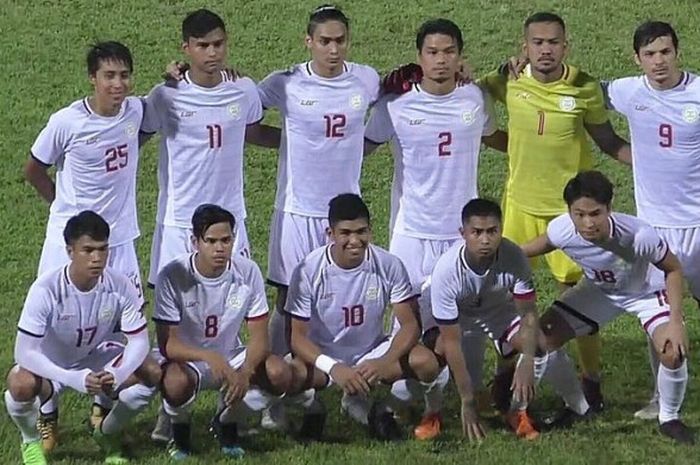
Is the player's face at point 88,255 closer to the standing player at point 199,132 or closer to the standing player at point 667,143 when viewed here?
the standing player at point 199,132

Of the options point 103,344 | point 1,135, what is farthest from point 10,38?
point 103,344

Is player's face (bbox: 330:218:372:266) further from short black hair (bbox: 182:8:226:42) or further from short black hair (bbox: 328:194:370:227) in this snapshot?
short black hair (bbox: 182:8:226:42)

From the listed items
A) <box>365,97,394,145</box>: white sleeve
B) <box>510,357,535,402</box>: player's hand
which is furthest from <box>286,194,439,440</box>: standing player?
<box>365,97,394,145</box>: white sleeve

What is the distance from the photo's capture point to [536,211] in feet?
25.6

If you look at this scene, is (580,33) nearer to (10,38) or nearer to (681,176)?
(10,38)

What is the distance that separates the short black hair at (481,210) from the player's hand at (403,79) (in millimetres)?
878

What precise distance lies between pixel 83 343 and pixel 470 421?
1937 millimetres

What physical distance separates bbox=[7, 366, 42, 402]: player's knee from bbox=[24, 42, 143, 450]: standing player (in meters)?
0.50

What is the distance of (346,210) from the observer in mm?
7109

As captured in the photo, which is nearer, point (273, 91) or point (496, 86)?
point (273, 91)

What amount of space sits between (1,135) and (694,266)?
7592 millimetres

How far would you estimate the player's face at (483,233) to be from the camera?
7055mm

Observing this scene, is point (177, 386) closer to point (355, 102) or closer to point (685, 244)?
point (355, 102)

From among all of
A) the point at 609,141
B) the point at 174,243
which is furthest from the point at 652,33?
the point at 174,243
